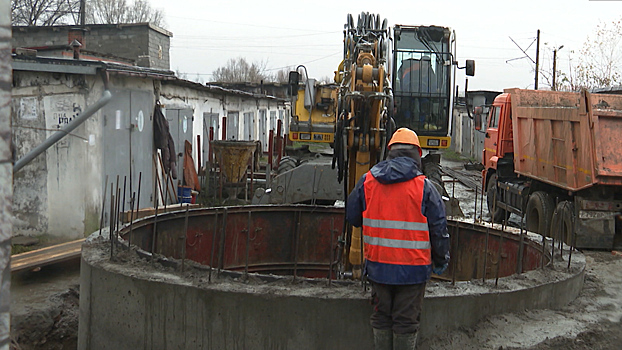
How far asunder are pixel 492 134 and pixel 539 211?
392cm

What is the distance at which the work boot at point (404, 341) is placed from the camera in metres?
4.62

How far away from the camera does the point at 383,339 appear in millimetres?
4762

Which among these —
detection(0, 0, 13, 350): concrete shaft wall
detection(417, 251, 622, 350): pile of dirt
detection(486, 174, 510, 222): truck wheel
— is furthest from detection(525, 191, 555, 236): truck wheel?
detection(0, 0, 13, 350): concrete shaft wall

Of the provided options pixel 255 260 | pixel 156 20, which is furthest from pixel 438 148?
pixel 156 20

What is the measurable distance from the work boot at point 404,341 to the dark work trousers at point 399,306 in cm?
3

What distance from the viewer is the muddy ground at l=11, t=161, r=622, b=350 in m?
5.17

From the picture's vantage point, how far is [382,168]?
4.66m

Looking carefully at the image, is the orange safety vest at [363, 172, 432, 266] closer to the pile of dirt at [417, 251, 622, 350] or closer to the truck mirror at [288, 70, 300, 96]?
the pile of dirt at [417, 251, 622, 350]

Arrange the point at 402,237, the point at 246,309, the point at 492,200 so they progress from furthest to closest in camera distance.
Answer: the point at 492,200 → the point at 246,309 → the point at 402,237

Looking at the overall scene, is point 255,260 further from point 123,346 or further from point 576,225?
point 576,225

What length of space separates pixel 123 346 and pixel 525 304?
11.6ft

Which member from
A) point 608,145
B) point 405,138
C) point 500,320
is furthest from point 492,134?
point 405,138

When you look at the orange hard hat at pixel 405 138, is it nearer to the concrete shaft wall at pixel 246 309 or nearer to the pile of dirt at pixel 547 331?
the concrete shaft wall at pixel 246 309

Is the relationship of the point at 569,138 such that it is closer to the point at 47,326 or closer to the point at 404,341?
the point at 404,341
